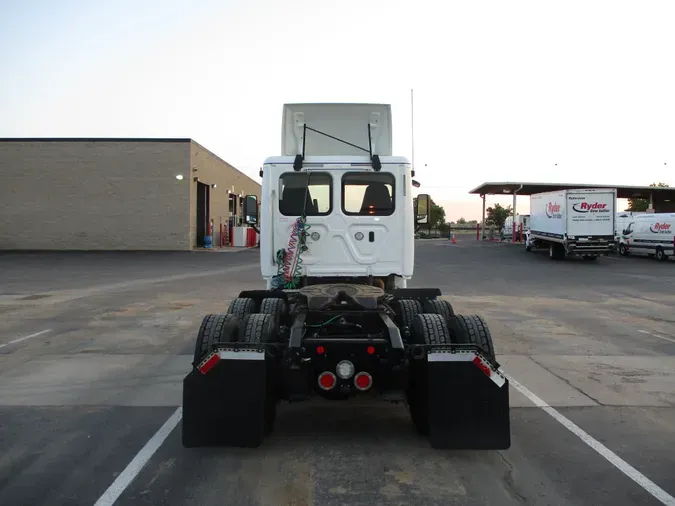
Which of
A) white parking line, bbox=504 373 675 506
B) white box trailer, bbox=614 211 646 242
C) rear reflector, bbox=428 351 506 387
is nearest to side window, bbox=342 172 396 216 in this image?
white parking line, bbox=504 373 675 506

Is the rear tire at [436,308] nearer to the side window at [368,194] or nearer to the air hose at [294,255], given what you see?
the side window at [368,194]

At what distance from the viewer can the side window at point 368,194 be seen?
780cm

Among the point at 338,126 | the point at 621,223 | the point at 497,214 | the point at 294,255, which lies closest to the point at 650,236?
the point at 621,223

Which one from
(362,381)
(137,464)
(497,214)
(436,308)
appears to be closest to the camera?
(137,464)

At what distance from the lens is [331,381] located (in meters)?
4.84

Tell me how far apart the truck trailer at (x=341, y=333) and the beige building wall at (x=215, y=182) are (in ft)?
111

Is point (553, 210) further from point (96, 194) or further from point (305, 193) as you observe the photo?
point (96, 194)

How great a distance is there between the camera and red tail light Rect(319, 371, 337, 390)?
4.84m

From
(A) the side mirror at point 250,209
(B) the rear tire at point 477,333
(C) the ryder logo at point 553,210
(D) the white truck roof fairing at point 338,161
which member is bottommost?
(B) the rear tire at point 477,333

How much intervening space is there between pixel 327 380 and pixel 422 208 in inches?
157

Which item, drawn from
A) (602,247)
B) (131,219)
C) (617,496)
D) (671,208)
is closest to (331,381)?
(617,496)

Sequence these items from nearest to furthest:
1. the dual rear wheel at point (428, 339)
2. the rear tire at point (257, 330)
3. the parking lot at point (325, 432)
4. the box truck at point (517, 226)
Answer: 1. the parking lot at point (325, 432)
2. the dual rear wheel at point (428, 339)
3. the rear tire at point (257, 330)
4. the box truck at point (517, 226)

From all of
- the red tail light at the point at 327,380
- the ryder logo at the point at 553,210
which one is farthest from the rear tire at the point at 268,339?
the ryder logo at the point at 553,210

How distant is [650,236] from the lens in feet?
112
